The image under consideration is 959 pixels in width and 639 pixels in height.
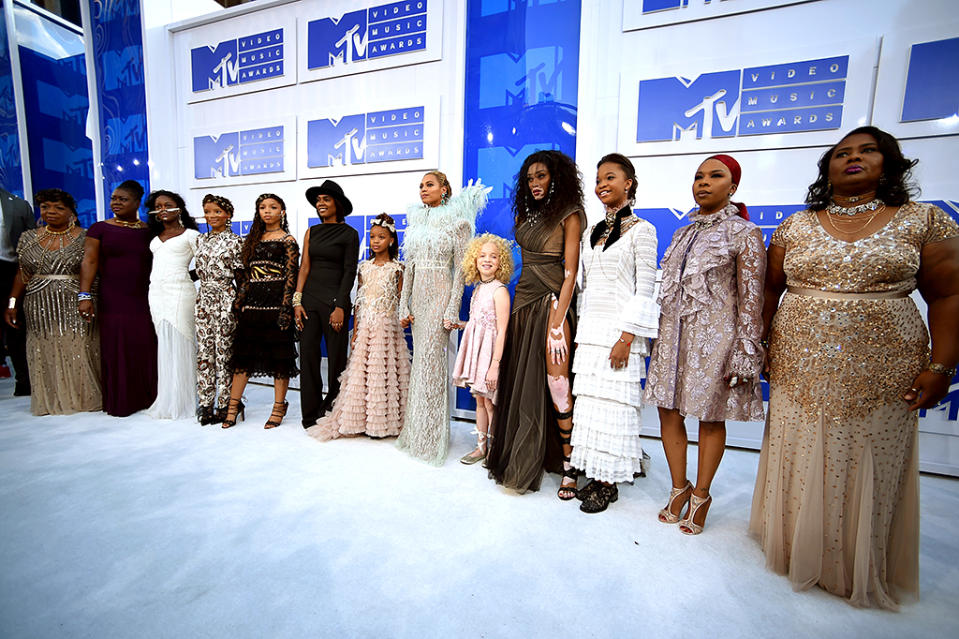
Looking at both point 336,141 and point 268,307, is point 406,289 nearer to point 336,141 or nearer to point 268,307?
point 268,307

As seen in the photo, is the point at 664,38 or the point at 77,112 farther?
the point at 77,112

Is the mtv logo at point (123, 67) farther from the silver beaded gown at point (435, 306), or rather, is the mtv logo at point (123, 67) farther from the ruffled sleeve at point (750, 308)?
the ruffled sleeve at point (750, 308)

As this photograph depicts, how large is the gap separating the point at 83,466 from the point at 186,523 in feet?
4.35

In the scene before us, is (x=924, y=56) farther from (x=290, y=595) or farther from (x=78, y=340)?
(x=78, y=340)

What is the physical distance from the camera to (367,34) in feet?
13.6

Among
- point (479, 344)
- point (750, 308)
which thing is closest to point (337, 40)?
point (479, 344)

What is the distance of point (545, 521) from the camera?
212cm

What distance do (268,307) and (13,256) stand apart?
3.62m

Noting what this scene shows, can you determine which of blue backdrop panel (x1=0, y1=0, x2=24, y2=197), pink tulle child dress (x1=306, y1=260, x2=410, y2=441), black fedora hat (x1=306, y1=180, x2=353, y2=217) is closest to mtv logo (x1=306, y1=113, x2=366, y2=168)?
black fedora hat (x1=306, y1=180, x2=353, y2=217)

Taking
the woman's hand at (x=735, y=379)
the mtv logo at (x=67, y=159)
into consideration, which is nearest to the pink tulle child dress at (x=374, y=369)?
the woman's hand at (x=735, y=379)

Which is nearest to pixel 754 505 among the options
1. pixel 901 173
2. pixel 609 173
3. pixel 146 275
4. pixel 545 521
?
pixel 545 521

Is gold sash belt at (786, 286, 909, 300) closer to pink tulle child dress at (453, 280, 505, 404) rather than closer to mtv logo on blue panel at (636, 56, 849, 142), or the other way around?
pink tulle child dress at (453, 280, 505, 404)

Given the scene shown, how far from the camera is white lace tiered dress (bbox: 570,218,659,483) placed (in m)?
2.07

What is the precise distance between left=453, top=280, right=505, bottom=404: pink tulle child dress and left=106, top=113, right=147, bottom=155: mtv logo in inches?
228
